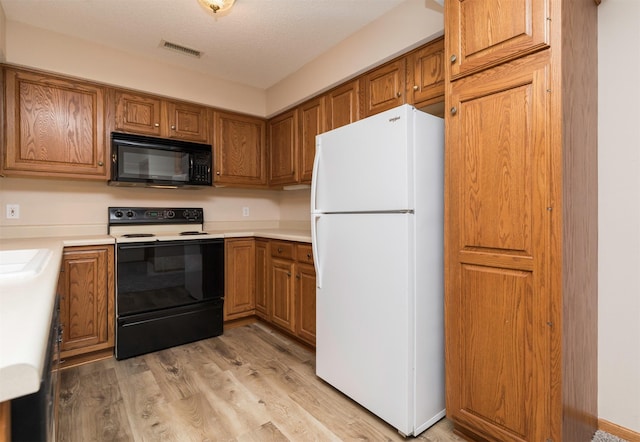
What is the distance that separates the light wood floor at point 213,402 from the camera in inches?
63.2

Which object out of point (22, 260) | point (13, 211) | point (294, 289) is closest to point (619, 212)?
point (294, 289)

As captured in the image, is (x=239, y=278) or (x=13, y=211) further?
(x=239, y=278)

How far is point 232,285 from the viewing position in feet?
9.84

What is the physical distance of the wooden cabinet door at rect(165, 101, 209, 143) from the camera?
9.39 ft

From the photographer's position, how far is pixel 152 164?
2.72 metres

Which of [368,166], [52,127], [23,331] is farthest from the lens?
[52,127]

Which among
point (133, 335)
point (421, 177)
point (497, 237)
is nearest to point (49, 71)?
point (133, 335)

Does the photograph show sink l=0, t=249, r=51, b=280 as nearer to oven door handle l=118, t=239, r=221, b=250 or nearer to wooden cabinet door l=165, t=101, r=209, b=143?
oven door handle l=118, t=239, r=221, b=250

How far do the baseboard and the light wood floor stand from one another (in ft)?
2.38

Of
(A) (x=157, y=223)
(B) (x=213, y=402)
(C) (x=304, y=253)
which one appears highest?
(A) (x=157, y=223)

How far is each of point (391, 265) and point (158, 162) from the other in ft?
7.17

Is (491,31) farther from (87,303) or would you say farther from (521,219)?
(87,303)

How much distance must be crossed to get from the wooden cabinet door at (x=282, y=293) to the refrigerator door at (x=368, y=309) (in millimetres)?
603

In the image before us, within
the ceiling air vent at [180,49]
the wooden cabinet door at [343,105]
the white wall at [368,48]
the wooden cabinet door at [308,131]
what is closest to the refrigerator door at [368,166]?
the wooden cabinet door at [343,105]
